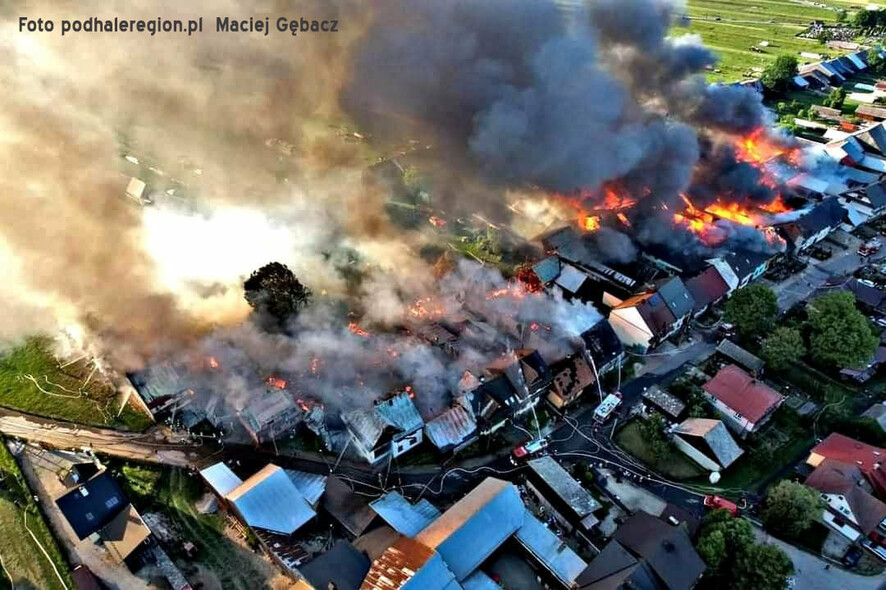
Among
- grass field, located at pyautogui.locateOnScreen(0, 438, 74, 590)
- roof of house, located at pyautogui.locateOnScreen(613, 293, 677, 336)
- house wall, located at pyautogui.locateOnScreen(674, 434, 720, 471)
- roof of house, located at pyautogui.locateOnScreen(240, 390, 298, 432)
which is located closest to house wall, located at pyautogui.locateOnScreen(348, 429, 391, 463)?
roof of house, located at pyautogui.locateOnScreen(240, 390, 298, 432)

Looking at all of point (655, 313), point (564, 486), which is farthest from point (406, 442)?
point (655, 313)

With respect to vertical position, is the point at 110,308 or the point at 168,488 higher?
the point at 110,308

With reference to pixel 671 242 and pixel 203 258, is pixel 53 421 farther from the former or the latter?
pixel 671 242

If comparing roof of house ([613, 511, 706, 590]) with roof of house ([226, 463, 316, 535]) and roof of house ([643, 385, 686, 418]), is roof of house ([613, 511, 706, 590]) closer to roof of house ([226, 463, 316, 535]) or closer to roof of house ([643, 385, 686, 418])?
roof of house ([643, 385, 686, 418])

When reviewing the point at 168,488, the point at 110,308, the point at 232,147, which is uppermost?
the point at 232,147

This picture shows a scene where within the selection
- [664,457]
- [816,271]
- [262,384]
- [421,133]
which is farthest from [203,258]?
[816,271]

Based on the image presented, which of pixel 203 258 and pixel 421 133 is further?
pixel 421 133
